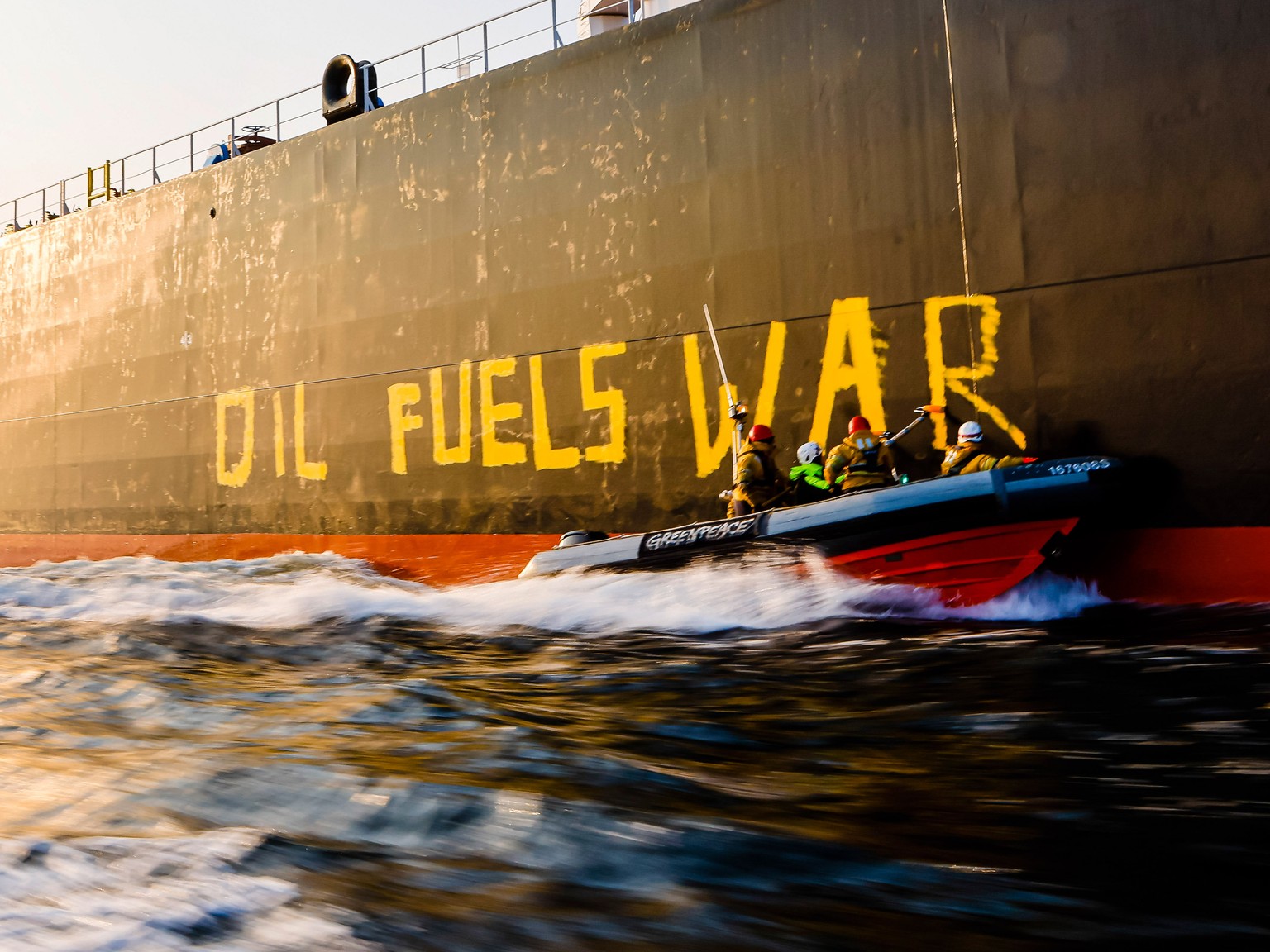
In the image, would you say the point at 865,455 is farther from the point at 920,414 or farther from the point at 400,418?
the point at 400,418

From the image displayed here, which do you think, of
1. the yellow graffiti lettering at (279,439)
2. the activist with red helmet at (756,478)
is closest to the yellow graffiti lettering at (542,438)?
the activist with red helmet at (756,478)

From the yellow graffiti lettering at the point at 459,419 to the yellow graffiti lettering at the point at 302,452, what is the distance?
1.76m

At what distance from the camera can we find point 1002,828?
Result: 259 cm

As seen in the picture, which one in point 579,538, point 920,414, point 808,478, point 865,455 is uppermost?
point 920,414

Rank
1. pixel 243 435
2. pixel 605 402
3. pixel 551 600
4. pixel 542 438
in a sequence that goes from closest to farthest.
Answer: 1. pixel 551 600
2. pixel 605 402
3. pixel 542 438
4. pixel 243 435

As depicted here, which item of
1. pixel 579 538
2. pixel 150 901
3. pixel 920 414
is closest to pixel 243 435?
pixel 579 538

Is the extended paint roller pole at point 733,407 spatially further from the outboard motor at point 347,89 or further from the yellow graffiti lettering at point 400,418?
the outboard motor at point 347,89

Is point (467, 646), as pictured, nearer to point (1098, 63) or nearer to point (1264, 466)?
point (1264, 466)

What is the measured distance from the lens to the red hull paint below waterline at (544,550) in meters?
5.82

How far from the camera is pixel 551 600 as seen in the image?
7316 mm

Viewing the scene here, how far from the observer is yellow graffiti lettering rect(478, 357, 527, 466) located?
9.13 metres

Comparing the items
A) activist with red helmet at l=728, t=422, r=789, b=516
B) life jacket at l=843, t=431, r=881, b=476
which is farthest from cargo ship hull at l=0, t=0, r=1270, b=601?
activist with red helmet at l=728, t=422, r=789, b=516

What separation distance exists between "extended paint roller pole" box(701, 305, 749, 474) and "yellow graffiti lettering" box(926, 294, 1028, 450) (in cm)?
143

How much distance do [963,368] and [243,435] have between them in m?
8.66
